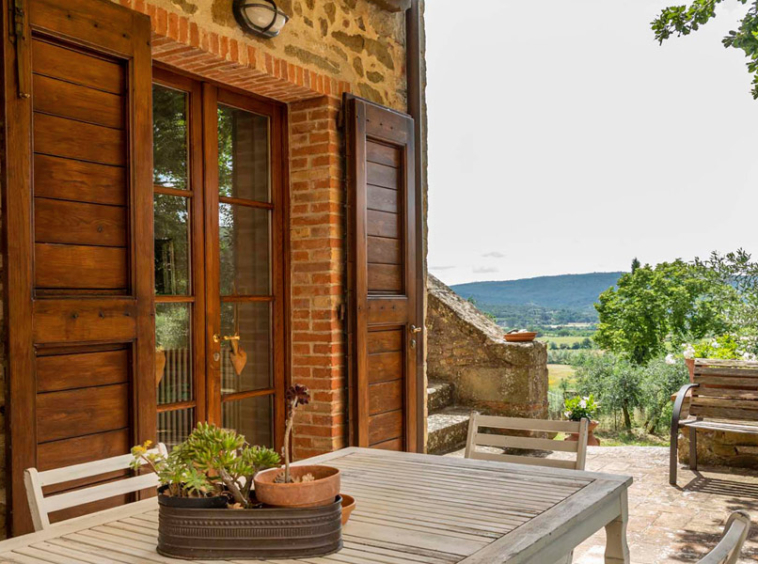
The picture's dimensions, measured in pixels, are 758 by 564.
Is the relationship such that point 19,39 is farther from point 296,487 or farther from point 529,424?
point 529,424

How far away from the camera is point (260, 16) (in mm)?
3424

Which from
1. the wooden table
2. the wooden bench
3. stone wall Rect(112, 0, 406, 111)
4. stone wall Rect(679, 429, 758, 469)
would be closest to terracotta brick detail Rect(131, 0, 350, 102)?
stone wall Rect(112, 0, 406, 111)

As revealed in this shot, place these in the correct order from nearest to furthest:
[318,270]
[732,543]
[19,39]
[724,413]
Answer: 1. [732,543]
2. [19,39]
3. [318,270]
4. [724,413]

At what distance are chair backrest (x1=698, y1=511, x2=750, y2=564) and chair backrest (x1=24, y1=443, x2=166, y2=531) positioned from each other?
130 centimetres

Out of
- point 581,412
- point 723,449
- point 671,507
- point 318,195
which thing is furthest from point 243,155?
point 581,412

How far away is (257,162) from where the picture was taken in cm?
397

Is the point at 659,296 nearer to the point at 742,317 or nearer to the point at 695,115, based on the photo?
the point at 695,115

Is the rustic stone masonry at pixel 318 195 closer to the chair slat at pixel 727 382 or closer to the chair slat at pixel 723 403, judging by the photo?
the chair slat at pixel 723 403

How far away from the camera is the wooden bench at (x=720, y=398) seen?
5133 millimetres

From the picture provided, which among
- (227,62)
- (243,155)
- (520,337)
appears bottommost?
(520,337)

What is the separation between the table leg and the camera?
213 cm

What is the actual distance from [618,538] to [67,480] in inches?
58.7

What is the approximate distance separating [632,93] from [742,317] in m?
14.9

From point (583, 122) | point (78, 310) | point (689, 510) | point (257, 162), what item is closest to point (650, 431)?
point (689, 510)
